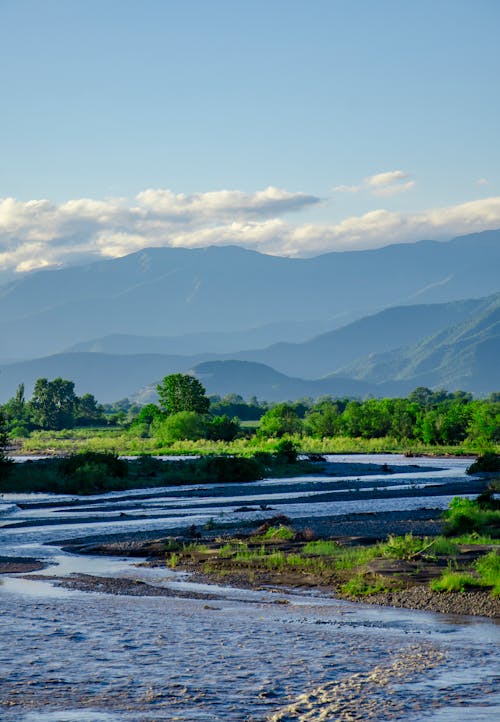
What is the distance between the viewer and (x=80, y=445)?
138 metres

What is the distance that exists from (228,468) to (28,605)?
58671 mm

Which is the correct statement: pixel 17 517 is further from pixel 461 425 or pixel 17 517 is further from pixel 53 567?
pixel 461 425

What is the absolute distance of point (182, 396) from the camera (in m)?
146

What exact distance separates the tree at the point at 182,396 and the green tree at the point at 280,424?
364 inches

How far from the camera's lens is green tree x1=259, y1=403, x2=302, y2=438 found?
144 metres

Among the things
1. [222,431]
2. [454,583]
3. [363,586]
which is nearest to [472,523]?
[363,586]

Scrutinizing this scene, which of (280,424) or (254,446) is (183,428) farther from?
(280,424)

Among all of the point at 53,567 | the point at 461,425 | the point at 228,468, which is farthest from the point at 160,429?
the point at 53,567

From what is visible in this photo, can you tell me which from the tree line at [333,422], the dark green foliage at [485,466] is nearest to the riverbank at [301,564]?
the dark green foliage at [485,466]

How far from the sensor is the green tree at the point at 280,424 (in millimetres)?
143750

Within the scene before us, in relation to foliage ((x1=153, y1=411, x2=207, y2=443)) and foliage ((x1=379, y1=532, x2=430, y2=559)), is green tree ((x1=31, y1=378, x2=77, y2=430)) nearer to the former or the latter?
foliage ((x1=153, y1=411, x2=207, y2=443))

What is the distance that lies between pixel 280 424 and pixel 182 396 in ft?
46.3

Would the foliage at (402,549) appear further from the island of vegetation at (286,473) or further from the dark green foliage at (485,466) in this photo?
the dark green foliage at (485,466)

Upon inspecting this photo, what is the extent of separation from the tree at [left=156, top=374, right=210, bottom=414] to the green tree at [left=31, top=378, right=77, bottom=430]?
149 ft
